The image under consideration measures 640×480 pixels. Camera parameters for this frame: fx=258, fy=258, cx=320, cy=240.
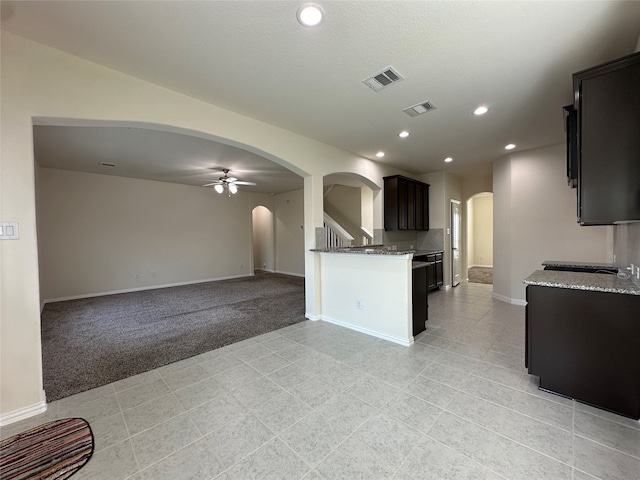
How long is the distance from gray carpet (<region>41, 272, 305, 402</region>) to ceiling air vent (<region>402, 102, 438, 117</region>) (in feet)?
10.9

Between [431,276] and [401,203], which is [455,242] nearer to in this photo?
[431,276]

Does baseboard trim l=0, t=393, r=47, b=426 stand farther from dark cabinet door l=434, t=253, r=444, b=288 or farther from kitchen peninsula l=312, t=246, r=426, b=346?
dark cabinet door l=434, t=253, r=444, b=288

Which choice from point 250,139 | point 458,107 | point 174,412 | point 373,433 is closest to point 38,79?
point 250,139

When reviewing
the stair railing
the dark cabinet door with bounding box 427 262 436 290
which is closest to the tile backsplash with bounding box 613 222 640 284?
the dark cabinet door with bounding box 427 262 436 290

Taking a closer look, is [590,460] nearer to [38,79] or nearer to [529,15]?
[529,15]

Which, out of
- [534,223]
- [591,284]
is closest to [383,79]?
[591,284]

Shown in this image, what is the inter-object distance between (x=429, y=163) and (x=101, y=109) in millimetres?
5442

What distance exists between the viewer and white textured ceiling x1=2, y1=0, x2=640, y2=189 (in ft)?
5.62

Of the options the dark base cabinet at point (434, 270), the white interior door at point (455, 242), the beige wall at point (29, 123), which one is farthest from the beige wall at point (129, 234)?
the white interior door at point (455, 242)

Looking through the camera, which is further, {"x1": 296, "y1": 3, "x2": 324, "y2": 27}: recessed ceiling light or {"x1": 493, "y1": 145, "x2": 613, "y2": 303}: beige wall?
{"x1": 493, "y1": 145, "x2": 613, "y2": 303}: beige wall

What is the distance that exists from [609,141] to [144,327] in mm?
5491

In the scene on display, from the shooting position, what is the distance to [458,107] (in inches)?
120

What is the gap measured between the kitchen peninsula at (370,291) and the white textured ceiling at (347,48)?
6.11 feet

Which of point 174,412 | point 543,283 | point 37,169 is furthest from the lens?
point 37,169
